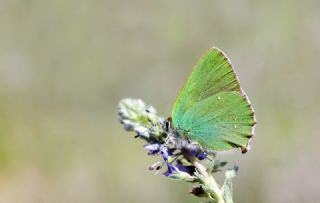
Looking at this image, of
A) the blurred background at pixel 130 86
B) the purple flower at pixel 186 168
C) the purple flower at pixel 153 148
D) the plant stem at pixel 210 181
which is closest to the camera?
the plant stem at pixel 210 181

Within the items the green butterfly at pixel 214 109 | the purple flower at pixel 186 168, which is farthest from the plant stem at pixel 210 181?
the green butterfly at pixel 214 109

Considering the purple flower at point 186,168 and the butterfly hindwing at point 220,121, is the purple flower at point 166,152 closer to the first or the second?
the purple flower at point 186,168

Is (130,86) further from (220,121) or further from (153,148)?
(153,148)

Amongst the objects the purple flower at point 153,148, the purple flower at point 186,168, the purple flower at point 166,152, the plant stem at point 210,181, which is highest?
the purple flower at point 153,148

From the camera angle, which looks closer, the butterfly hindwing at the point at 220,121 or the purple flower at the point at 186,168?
the purple flower at the point at 186,168

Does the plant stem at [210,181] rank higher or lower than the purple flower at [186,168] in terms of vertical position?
lower

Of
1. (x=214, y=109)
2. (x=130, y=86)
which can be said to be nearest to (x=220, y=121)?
(x=214, y=109)
